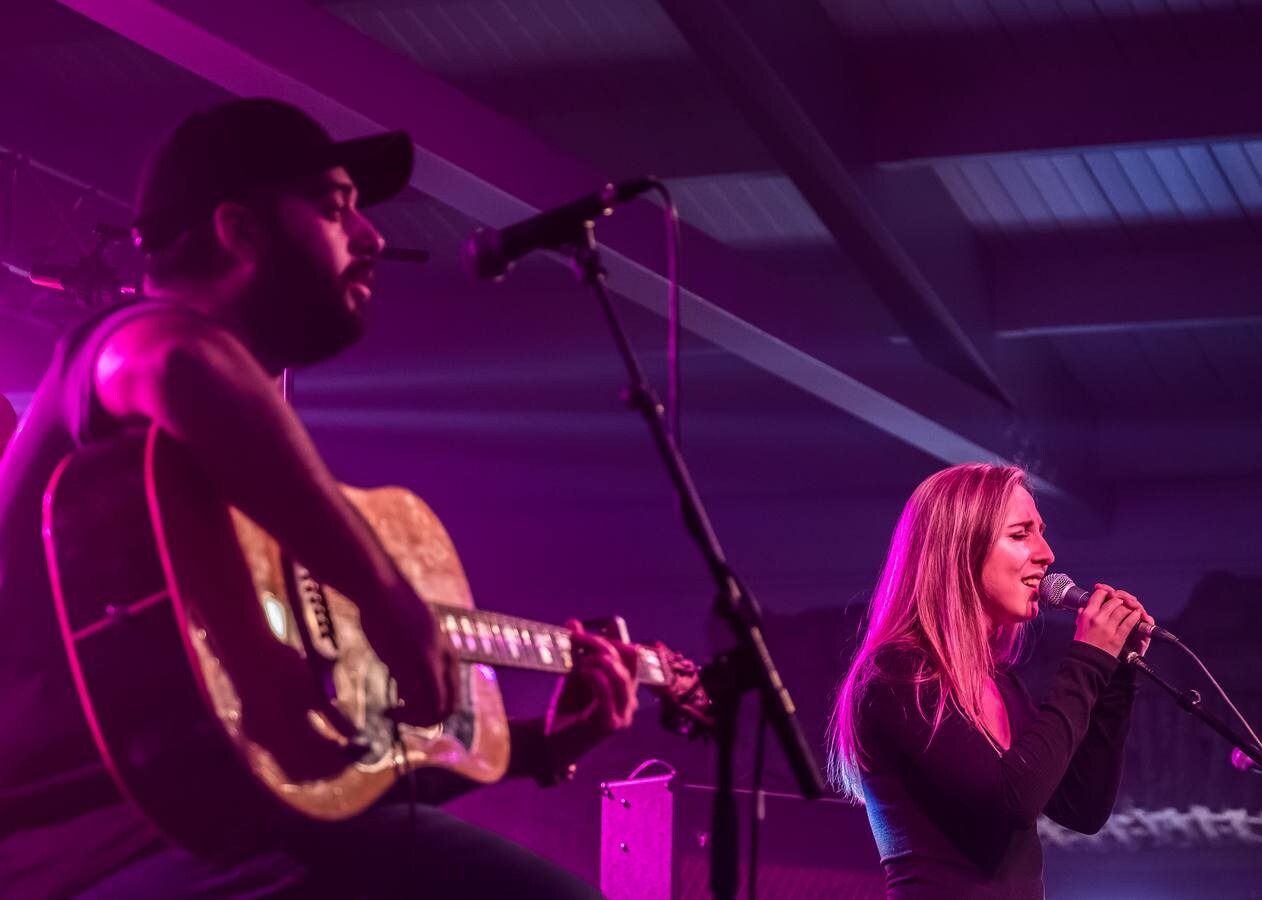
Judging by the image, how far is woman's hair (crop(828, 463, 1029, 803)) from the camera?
138 inches

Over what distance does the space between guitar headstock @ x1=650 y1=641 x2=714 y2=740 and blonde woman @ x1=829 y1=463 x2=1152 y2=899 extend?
85 centimetres

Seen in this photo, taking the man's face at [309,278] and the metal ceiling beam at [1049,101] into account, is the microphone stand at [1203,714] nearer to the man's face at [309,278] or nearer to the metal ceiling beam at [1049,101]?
the man's face at [309,278]

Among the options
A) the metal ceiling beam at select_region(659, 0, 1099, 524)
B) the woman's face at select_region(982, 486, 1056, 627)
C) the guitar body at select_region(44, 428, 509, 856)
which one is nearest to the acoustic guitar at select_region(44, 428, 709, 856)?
the guitar body at select_region(44, 428, 509, 856)

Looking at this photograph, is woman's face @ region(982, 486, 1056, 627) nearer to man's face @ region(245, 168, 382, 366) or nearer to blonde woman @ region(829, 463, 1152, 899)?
blonde woman @ region(829, 463, 1152, 899)

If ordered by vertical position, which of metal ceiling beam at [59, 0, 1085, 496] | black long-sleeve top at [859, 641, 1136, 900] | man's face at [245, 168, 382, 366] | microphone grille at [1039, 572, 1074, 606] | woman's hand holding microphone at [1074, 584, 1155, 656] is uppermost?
metal ceiling beam at [59, 0, 1085, 496]

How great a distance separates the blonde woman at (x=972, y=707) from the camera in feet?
10.8

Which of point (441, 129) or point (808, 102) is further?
point (808, 102)

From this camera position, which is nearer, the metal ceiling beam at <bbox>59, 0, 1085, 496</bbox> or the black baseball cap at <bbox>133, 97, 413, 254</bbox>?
the black baseball cap at <bbox>133, 97, 413, 254</bbox>

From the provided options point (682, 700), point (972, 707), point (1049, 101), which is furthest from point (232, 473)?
point (1049, 101)

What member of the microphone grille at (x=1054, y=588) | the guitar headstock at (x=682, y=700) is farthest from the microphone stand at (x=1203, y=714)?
the guitar headstock at (x=682, y=700)

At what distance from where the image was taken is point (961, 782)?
3.28 m

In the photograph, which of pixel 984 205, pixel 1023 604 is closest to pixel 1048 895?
pixel 984 205

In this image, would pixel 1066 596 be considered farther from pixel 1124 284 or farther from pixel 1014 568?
pixel 1124 284

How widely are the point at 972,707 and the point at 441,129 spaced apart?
9.84 ft
